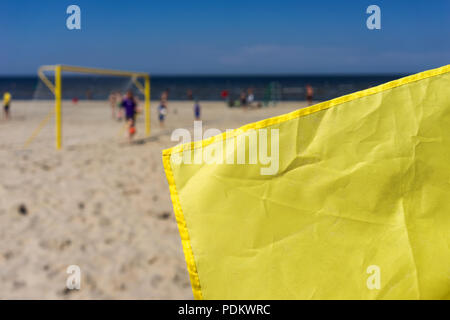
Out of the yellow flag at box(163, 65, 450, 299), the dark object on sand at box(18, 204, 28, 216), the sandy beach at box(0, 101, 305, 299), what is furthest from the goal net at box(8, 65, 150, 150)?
the yellow flag at box(163, 65, 450, 299)

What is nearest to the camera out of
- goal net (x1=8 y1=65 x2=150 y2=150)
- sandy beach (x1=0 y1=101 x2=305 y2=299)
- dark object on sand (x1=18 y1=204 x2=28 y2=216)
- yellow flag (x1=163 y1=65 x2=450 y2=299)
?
yellow flag (x1=163 y1=65 x2=450 y2=299)

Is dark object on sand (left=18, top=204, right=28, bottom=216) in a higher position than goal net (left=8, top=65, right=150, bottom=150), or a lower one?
lower

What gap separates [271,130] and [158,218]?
4.53 metres

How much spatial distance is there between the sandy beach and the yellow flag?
119 inches

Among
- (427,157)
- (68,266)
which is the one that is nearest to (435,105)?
(427,157)

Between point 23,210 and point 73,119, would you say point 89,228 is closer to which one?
point 23,210

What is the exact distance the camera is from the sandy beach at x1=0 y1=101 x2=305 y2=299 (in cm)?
378

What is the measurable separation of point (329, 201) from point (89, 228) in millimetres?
4360

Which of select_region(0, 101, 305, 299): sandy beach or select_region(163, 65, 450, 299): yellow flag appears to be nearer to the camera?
select_region(163, 65, 450, 299): yellow flag

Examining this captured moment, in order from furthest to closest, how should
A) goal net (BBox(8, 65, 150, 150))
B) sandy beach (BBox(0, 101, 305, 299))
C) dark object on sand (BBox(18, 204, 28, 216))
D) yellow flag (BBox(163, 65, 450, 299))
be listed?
goal net (BBox(8, 65, 150, 150)) → dark object on sand (BBox(18, 204, 28, 216)) → sandy beach (BBox(0, 101, 305, 299)) → yellow flag (BBox(163, 65, 450, 299))

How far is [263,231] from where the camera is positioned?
870 millimetres

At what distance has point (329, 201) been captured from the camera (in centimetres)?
87

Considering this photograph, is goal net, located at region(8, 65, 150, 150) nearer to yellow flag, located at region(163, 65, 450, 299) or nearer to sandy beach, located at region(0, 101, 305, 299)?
sandy beach, located at region(0, 101, 305, 299)

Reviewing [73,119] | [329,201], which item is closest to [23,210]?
[329,201]
